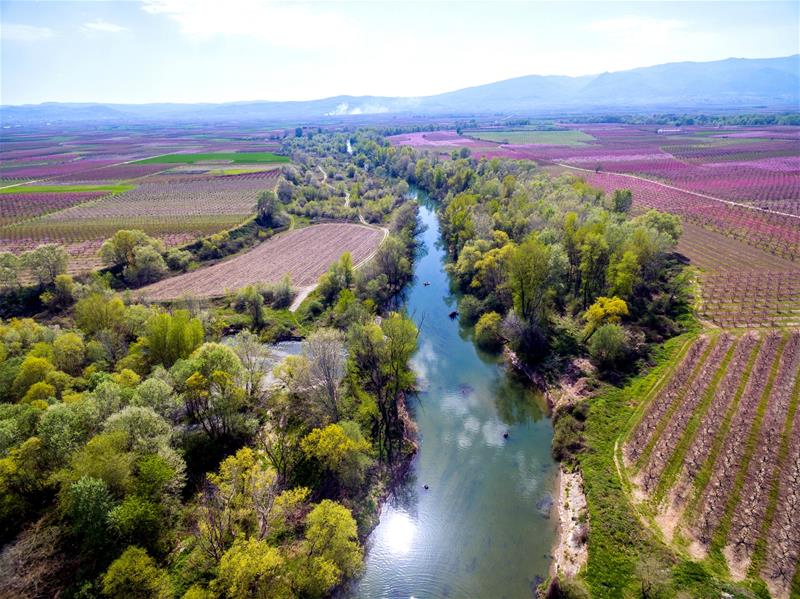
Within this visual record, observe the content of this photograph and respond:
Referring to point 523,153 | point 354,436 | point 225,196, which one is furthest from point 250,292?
point 523,153

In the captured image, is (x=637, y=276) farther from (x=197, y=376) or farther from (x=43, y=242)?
(x=43, y=242)

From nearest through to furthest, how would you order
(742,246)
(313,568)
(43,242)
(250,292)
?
(313,568) → (250,292) → (742,246) → (43,242)

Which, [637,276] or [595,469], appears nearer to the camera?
[595,469]

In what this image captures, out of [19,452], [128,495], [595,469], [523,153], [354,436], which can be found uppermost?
[523,153]

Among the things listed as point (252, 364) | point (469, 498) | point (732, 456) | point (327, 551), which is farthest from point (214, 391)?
point (732, 456)

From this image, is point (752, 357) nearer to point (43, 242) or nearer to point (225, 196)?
point (43, 242)

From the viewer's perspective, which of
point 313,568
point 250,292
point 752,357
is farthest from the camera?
point 250,292

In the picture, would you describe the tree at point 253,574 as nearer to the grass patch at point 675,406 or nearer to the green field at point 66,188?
the grass patch at point 675,406

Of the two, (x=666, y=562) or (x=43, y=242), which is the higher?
(x=43, y=242)

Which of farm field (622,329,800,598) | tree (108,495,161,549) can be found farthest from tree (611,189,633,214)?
tree (108,495,161,549)
